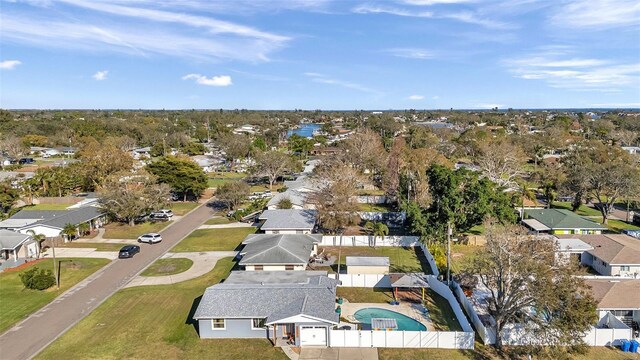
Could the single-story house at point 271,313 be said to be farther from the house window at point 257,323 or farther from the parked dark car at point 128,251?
the parked dark car at point 128,251

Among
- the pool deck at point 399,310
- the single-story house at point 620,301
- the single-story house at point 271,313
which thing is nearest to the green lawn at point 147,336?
the single-story house at point 271,313

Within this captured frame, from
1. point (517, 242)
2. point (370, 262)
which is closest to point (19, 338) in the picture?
point (370, 262)

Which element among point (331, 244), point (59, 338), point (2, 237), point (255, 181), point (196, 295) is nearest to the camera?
point (59, 338)

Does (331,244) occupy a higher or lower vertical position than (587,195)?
lower

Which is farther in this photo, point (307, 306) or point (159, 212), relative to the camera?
point (159, 212)

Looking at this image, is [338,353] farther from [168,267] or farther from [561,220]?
[561,220]

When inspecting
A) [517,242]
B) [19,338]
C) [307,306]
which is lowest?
[19,338]

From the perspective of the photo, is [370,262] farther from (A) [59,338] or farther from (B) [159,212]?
(B) [159,212]

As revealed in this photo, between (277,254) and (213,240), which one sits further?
(213,240)

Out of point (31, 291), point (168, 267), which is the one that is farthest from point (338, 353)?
point (31, 291)
